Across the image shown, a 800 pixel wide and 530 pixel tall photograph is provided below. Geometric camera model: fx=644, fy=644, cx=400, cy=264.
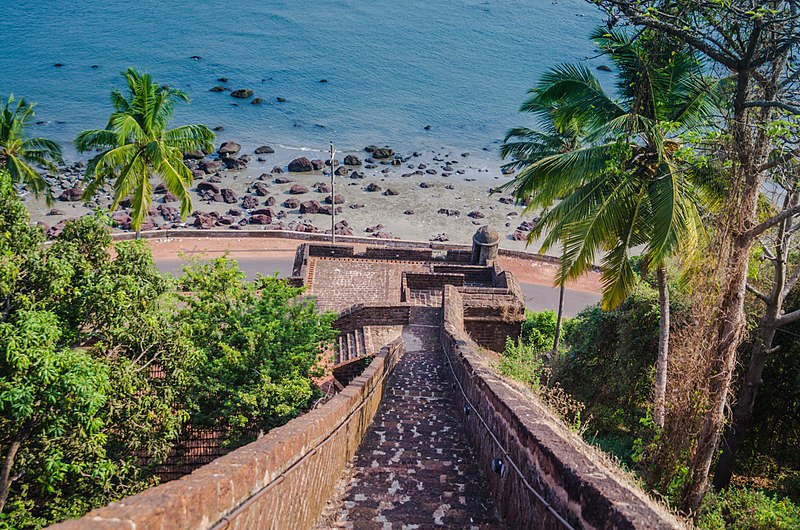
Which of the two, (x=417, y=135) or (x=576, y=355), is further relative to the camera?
(x=417, y=135)

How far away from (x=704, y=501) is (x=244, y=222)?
30.6 metres

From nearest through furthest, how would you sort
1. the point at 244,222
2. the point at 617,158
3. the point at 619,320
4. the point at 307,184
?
the point at 617,158
the point at 619,320
the point at 244,222
the point at 307,184

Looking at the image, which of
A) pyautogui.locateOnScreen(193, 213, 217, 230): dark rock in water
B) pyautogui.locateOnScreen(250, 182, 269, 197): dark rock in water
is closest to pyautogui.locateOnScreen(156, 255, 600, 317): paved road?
pyautogui.locateOnScreen(193, 213, 217, 230): dark rock in water

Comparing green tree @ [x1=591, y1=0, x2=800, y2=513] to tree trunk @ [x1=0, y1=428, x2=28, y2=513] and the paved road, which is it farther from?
the paved road

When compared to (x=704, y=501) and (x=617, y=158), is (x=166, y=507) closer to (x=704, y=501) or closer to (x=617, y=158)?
(x=617, y=158)

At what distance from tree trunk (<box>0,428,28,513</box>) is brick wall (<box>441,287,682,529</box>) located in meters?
6.52


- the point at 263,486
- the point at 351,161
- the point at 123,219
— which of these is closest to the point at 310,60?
the point at 351,161

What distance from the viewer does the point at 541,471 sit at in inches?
263

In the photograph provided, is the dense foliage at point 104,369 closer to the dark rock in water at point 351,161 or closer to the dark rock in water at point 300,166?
the dark rock in water at point 300,166

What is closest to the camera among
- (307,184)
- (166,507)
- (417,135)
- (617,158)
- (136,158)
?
(166,507)

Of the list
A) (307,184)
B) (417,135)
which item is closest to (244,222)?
(307,184)

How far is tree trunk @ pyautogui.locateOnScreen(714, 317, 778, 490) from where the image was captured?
12.1 metres

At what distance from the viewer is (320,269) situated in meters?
24.2

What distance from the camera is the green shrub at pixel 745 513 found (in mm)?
10227
